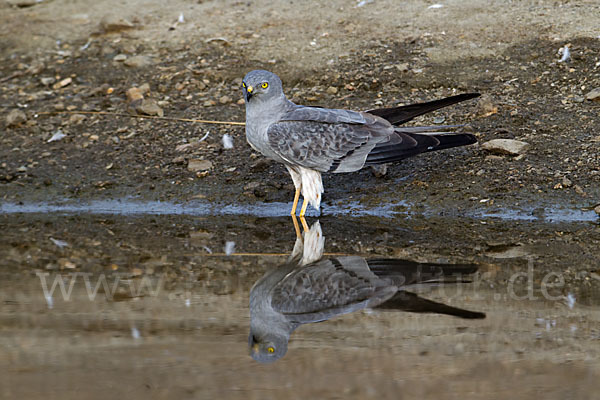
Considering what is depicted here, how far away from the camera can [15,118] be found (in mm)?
7531

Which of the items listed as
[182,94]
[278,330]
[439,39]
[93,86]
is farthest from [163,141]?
[278,330]

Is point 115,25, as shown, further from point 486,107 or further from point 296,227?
point 486,107

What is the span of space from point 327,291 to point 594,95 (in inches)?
153

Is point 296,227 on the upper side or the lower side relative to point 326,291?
lower

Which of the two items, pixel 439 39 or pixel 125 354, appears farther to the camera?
pixel 439 39

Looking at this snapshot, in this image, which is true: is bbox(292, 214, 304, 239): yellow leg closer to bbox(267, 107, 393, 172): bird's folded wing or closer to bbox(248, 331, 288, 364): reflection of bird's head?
bbox(267, 107, 393, 172): bird's folded wing

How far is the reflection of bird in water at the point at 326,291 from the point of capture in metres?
3.55

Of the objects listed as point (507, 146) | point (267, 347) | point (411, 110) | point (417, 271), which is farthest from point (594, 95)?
point (267, 347)

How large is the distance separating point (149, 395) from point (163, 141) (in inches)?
183

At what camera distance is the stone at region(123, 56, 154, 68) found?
8273 millimetres

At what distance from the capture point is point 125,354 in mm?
3256

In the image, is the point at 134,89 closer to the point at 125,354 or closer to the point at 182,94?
the point at 182,94

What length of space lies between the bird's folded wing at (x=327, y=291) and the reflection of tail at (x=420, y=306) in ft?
0.21

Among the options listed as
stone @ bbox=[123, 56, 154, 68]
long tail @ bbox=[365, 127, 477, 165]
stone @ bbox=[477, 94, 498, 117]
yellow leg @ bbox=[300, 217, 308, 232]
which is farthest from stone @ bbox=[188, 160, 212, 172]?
stone @ bbox=[477, 94, 498, 117]
